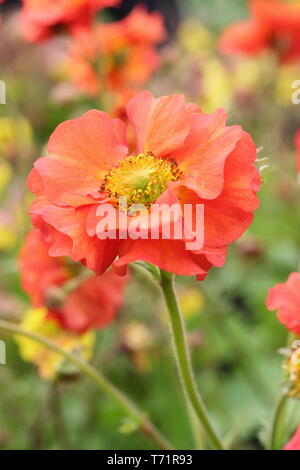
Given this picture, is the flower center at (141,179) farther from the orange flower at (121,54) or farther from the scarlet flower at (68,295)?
the orange flower at (121,54)

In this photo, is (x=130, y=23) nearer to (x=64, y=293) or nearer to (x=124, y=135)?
(x=64, y=293)

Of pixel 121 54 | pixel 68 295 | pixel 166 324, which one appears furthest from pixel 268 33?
pixel 68 295

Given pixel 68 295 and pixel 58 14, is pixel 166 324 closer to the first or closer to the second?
pixel 68 295

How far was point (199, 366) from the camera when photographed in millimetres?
1543

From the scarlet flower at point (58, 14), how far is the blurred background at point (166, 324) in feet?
0.14

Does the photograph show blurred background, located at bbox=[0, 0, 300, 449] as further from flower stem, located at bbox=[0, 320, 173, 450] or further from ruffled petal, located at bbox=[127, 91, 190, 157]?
ruffled petal, located at bbox=[127, 91, 190, 157]

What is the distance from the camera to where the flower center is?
2.11 feet

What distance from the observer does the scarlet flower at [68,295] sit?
39.5 inches

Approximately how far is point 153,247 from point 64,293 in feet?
1.36

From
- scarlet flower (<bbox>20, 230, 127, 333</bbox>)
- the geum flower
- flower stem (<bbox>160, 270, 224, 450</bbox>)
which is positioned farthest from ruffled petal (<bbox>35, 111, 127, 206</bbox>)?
scarlet flower (<bbox>20, 230, 127, 333</bbox>)

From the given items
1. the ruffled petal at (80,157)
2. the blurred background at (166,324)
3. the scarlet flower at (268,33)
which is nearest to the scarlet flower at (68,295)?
the blurred background at (166,324)

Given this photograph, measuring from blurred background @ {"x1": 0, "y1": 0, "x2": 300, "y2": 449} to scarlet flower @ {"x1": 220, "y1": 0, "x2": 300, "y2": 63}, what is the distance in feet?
0.39

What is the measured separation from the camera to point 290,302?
2.16ft
